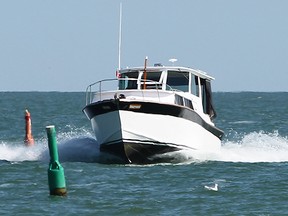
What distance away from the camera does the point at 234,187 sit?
73.0ft

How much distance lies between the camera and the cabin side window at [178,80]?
27312 millimetres

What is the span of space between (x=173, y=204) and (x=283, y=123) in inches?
1285

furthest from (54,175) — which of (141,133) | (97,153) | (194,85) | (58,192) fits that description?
(194,85)

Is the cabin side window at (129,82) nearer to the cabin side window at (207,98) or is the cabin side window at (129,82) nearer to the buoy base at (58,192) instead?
the cabin side window at (207,98)

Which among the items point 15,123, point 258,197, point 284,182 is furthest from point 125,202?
point 15,123

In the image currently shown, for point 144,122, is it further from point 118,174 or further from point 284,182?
point 284,182

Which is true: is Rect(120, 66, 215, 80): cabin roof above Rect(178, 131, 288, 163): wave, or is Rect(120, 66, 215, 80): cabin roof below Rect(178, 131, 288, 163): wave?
above

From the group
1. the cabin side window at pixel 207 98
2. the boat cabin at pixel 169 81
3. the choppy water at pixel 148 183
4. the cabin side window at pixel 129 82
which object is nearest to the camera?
the choppy water at pixel 148 183

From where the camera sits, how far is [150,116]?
25062 millimetres

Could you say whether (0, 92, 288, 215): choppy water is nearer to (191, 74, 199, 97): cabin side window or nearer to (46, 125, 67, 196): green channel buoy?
(46, 125, 67, 196): green channel buoy

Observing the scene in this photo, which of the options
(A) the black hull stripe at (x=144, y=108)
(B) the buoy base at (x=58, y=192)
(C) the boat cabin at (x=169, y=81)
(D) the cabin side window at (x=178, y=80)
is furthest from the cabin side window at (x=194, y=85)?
(B) the buoy base at (x=58, y=192)

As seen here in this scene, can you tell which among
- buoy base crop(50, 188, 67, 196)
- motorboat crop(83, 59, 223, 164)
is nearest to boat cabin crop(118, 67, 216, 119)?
motorboat crop(83, 59, 223, 164)

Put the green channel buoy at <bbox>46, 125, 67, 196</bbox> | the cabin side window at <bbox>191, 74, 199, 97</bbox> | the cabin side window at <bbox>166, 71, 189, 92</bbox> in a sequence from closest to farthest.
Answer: the green channel buoy at <bbox>46, 125, 67, 196</bbox> < the cabin side window at <bbox>166, 71, 189, 92</bbox> < the cabin side window at <bbox>191, 74, 199, 97</bbox>

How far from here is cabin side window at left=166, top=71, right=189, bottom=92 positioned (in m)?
27.3
